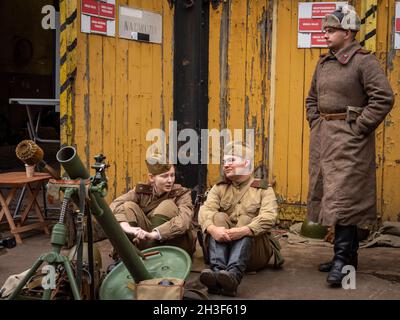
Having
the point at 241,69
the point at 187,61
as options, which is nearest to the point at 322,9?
the point at 241,69

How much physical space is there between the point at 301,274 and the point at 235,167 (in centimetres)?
101

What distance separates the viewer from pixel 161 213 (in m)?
5.05

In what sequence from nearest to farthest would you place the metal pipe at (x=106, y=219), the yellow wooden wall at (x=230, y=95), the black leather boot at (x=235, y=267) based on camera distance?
1. the metal pipe at (x=106, y=219)
2. the black leather boot at (x=235, y=267)
3. the yellow wooden wall at (x=230, y=95)

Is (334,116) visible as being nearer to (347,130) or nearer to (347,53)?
(347,130)

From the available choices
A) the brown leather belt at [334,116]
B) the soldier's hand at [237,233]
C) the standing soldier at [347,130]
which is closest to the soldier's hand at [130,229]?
the soldier's hand at [237,233]

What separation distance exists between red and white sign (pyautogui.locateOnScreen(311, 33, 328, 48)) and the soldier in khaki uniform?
2.21 meters

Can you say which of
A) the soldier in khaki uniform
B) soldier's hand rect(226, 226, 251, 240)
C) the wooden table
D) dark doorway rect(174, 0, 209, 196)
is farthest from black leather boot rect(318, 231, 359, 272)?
the wooden table

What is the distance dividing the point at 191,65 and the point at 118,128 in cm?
102

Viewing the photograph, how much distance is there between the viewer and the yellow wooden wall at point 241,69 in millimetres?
6727

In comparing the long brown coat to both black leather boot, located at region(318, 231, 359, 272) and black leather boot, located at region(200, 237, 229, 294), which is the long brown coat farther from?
black leather boot, located at region(200, 237, 229, 294)

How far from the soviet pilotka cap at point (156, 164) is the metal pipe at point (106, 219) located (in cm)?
114

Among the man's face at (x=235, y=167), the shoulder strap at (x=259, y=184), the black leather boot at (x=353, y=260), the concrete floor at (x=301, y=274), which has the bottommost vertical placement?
the concrete floor at (x=301, y=274)

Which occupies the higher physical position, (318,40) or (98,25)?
(98,25)

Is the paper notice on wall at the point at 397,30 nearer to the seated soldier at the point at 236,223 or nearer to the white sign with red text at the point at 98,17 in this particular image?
the seated soldier at the point at 236,223
